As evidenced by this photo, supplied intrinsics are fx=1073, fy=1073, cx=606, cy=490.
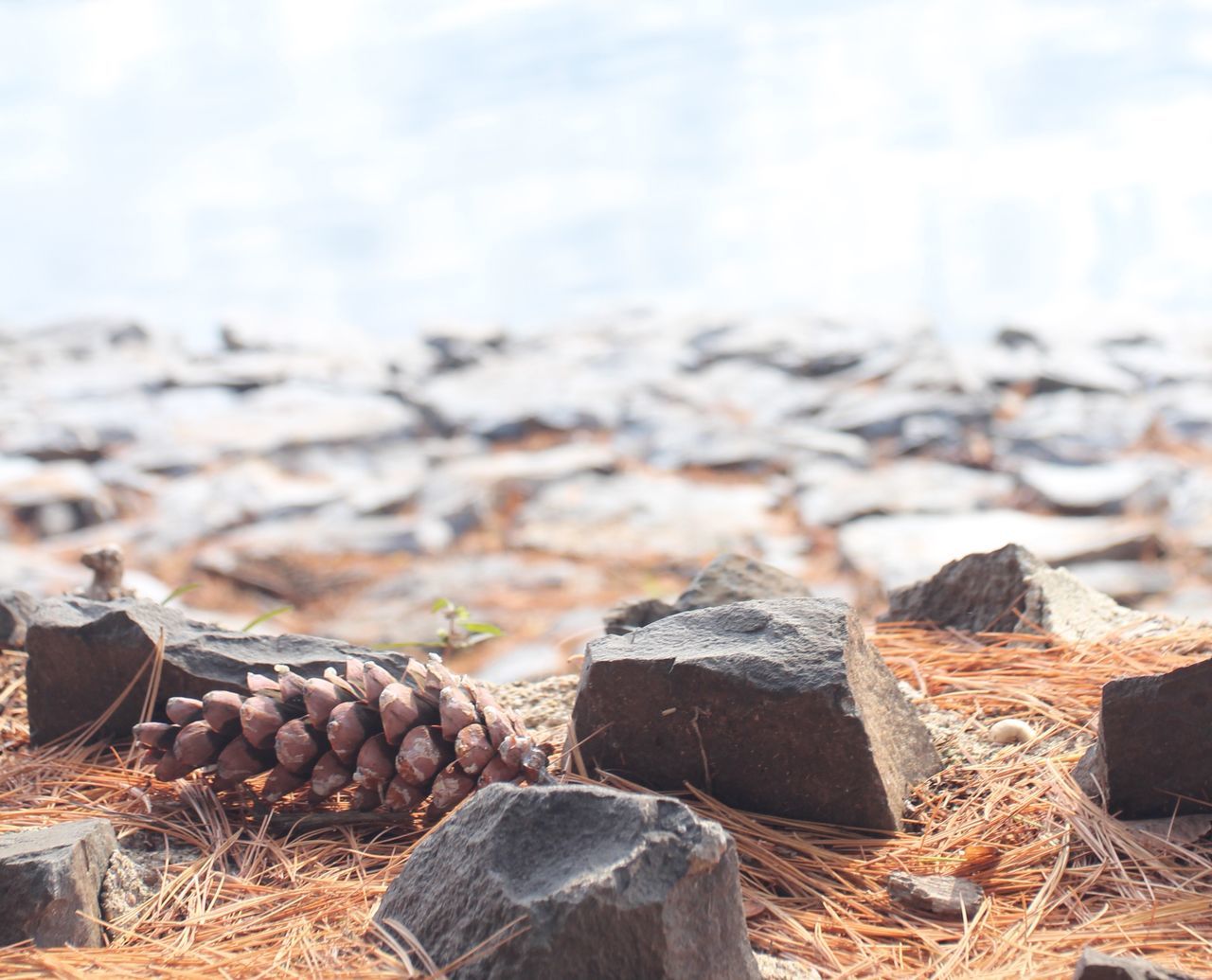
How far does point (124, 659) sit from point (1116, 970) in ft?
4.96

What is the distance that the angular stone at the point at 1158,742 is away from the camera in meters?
1.33

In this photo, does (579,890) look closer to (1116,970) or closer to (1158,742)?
(1116,970)

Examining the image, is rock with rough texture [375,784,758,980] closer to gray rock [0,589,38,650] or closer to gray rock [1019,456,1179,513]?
gray rock [0,589,38,650]

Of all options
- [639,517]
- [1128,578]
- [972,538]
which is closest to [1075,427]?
[972,538]

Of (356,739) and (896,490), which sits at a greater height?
(356,739)

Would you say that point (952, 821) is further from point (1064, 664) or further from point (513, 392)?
point (513, 392)

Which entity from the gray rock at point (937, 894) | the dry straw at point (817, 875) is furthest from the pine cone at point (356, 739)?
the gray rock at point (937, 894)

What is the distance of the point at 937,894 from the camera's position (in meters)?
1.28

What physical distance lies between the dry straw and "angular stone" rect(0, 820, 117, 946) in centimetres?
3

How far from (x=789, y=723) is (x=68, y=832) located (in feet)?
2.99

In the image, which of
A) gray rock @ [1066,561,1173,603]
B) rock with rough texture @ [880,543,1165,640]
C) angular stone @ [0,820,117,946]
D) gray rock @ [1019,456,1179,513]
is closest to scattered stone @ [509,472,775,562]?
gray rock @ [1019,456,1179,513]

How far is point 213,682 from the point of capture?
175cm

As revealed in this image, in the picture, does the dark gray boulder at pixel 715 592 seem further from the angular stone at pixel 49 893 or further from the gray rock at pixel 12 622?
the gray rock at pixel 12 622

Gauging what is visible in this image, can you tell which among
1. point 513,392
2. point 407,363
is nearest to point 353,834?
point 513,392
